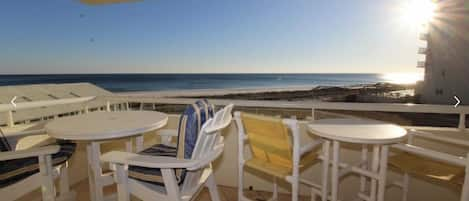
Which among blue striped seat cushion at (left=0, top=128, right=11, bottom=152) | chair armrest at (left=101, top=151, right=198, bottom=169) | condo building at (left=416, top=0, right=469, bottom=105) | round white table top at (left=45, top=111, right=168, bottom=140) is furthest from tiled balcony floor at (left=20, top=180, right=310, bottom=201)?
condo building at (left=416, top=0, right=469, bottom=105)

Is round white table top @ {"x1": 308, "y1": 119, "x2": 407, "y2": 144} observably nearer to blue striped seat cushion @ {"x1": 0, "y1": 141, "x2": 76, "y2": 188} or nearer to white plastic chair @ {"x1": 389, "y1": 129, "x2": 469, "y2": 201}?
white plastic chair @ {"x1": 389, "y1": 129, "x2": 469, "y2": 201}

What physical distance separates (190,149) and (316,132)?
73cm

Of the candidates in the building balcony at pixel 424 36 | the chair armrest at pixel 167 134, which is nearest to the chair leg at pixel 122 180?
the chair armrest at pixel 167 134

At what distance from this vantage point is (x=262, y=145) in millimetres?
1519

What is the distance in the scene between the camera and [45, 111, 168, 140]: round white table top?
1.14 meters

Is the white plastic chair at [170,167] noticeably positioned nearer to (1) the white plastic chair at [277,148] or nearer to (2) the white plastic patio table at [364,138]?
(1) the white plastic chair at [277,148]

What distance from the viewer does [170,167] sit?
999mm

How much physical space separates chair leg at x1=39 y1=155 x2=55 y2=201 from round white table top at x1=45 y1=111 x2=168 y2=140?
0.13m

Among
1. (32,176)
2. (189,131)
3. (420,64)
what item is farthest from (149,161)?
(420,64)

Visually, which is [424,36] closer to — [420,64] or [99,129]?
[420,64]

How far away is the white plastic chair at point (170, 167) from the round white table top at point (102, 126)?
0.12 meters

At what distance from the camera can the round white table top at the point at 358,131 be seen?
1215 mm

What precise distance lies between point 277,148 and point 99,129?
994 mm

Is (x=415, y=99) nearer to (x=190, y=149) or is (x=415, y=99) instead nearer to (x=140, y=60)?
(x=190, y=149)
